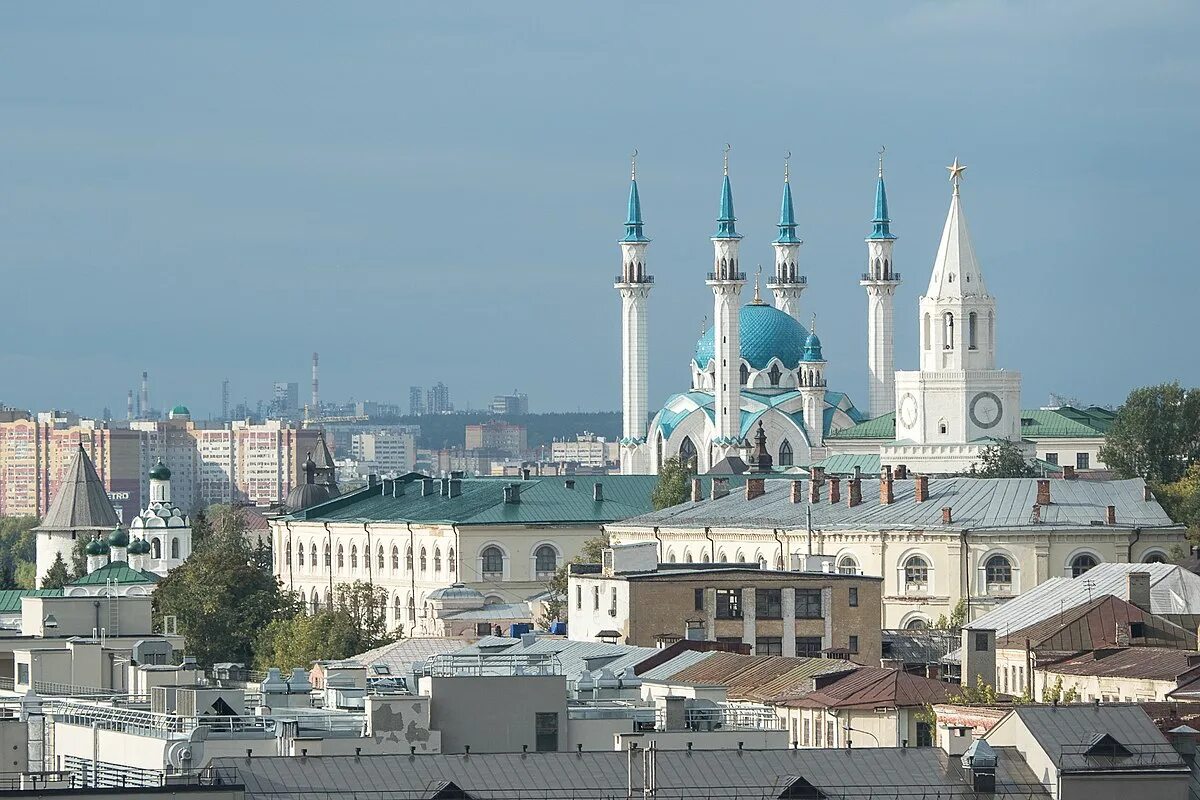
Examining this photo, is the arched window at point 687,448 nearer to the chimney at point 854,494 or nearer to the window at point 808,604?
the chimney at point 854,494

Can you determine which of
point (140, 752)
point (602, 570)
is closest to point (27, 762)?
point (140, 752)

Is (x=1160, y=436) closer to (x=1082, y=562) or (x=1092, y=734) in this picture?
(x=1082, y=562)

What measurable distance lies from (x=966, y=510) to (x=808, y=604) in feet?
51.6

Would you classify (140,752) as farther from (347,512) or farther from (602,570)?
(347,512)

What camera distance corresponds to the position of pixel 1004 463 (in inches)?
4528

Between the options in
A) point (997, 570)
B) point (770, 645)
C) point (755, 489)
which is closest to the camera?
point (770, 645)

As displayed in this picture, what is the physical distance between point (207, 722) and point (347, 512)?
259 ft

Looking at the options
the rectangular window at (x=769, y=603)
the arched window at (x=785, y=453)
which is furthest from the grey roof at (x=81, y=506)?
the rectangular window at (x=769, y=603)

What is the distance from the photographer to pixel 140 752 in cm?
4056

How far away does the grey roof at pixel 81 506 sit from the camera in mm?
145625

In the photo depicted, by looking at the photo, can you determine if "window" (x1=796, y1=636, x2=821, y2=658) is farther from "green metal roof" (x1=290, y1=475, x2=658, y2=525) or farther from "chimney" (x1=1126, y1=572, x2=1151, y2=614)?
"green metal roof" (x1=290, y1=475, x2=658, y2=525)

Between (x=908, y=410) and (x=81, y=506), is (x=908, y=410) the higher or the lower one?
the higher one

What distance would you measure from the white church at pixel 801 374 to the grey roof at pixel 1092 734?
3303 inches

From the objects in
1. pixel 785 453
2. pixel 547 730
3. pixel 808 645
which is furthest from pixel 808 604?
pixel 785 453
